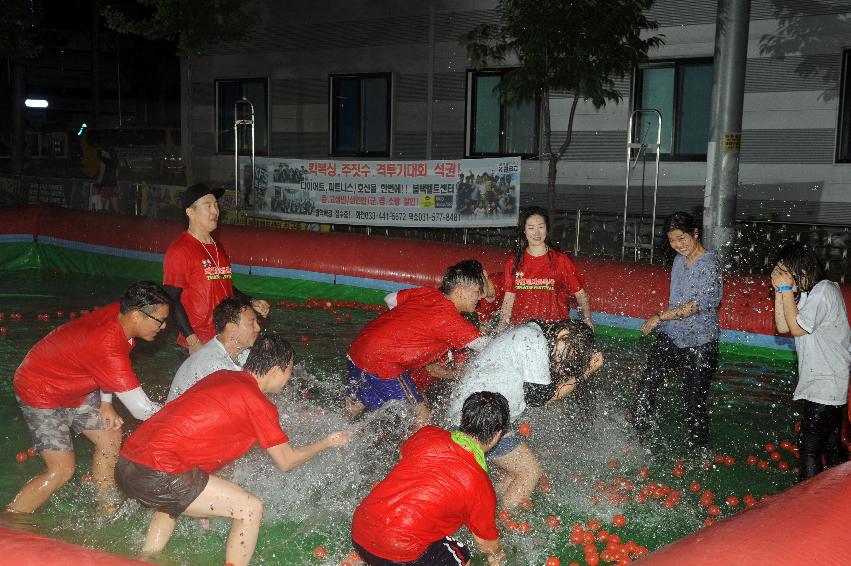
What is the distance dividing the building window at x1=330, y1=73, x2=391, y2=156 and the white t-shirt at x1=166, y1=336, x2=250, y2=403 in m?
13.8

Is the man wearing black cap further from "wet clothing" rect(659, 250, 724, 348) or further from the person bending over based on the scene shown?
"wet clothing" rect(659, 250, 724, 348)

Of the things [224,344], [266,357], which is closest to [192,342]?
[224,344]

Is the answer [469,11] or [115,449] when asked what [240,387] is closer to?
[115,449]

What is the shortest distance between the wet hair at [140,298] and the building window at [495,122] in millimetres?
12300

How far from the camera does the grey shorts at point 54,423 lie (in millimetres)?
5133

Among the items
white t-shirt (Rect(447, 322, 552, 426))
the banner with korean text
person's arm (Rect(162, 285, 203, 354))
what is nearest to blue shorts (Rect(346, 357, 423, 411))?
white t-shirt (Rect(447, 322, 552, 426))

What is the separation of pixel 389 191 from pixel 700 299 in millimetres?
9063

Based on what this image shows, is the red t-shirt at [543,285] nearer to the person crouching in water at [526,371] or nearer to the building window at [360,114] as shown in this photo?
the person crouching in water at [526,371]

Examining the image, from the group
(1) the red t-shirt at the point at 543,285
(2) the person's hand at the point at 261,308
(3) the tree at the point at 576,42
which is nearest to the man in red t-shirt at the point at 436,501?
(2) the person's hand at the point at 261,308

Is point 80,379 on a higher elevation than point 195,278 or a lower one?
lower

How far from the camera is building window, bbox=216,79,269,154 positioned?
2069cm

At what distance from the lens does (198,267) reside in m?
6.52

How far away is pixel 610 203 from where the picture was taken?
1545 centimetres

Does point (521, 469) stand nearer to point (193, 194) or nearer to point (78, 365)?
point (78, 365)
